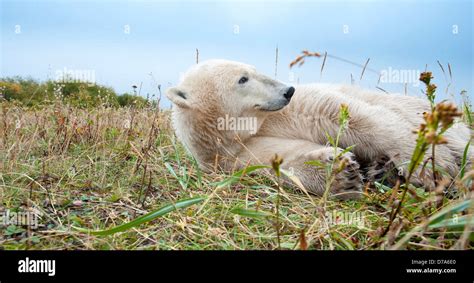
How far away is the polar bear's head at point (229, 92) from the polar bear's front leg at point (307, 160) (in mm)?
246

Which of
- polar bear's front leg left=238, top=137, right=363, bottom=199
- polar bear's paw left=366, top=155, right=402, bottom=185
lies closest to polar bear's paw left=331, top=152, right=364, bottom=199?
polar bear's front leg left=238, top=137, right=363, bottom=199


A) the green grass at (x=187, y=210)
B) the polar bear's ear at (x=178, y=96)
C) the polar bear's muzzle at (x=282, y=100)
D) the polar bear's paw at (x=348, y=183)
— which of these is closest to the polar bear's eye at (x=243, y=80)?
the polar bear's muzzle at (x=282, y=100)

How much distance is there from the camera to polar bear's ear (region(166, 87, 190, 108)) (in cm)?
302

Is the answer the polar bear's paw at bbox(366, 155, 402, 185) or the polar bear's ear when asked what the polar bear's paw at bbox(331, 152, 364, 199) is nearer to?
the polar bear's paw at bbox(366, 155, 402, 185)

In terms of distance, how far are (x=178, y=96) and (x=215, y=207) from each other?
1.00m

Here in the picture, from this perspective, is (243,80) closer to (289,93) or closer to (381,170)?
(289,93)

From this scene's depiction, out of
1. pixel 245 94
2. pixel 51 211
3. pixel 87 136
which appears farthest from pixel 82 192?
pixel 87 136

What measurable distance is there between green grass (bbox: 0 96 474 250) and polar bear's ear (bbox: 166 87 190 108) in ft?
1.50

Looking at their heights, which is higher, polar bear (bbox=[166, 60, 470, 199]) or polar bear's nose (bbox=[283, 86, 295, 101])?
polar bear's nose (bbox=[283, 86, 295, 101])

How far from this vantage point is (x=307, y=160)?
2.65 metres

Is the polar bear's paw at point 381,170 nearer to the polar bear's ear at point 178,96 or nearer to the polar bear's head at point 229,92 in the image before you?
the polar bear's head at point 229,92

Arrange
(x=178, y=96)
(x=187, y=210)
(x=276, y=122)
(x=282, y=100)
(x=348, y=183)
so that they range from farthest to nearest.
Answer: (x=276, y=122) → (x=178, y=96) → (x=282, y=100) → (x=348, y=183) → (x=187, y=210)

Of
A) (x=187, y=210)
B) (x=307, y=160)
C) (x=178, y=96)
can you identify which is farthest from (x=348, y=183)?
(x=178, y=96)
